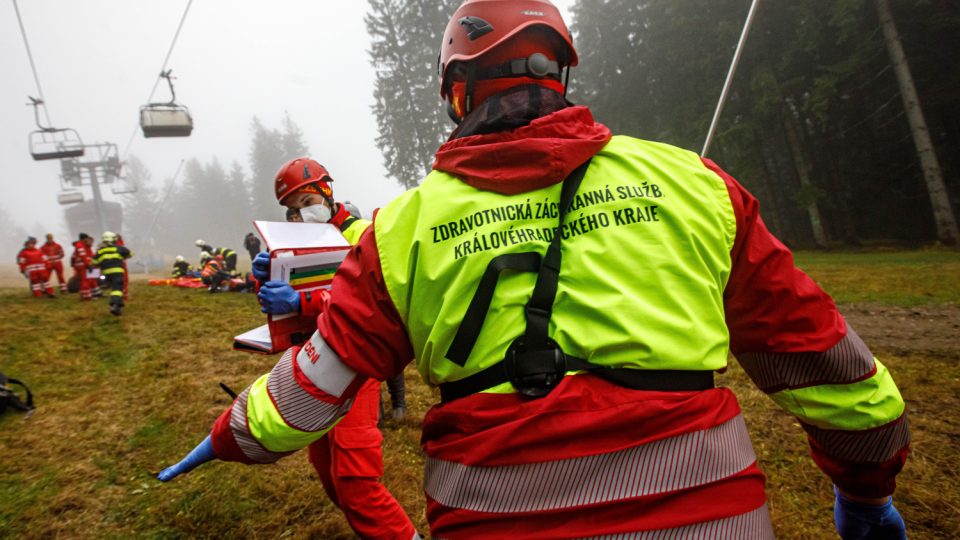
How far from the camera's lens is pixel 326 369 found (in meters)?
1.26

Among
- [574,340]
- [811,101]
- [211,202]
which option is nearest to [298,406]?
[574,340]

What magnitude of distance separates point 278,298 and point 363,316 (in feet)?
4.42

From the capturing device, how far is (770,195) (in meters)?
21.2

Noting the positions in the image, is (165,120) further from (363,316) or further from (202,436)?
(363,316)

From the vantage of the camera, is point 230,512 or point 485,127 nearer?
point 485,127

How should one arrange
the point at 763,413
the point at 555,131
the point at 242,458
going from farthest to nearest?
1. the point at 763,413
2. the point at 242,458
3. the point at 555,131

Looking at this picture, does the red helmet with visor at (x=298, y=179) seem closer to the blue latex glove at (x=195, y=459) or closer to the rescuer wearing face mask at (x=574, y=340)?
the blue latex glove at (x=195, y=459)

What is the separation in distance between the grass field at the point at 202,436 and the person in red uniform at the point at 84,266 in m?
6.36

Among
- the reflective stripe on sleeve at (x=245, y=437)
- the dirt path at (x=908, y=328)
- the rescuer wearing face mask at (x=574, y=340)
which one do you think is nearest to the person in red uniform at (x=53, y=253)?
the reflective stripe on sleeve at (x=245, y=437)

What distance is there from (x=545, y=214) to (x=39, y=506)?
471cm

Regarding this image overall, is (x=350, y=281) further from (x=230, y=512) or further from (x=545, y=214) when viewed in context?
(x=230, y=512)

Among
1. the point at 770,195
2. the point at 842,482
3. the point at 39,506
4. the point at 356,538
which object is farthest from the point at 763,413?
the point at 770,195

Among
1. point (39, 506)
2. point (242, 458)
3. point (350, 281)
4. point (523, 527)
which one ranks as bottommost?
point (39, 506)

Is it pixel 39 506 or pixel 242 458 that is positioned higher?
pixel 242 458
